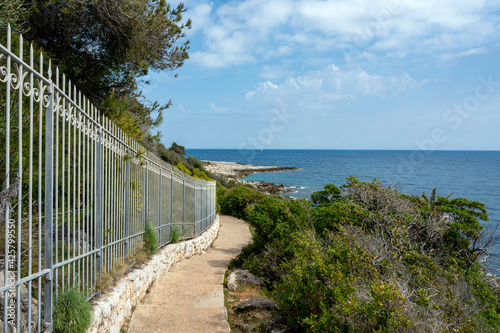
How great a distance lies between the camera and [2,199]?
2.30m

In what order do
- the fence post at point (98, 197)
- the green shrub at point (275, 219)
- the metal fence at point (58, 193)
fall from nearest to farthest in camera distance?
the metal fence at point (58, 193), the fence post at point (98, 197), the green shrub at point (275, 219)

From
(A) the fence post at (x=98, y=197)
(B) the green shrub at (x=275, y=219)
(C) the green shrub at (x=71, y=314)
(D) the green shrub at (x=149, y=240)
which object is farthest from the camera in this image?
(B) the green shrub at (x=275, y=219)

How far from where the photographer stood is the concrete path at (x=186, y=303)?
4809 millimetres

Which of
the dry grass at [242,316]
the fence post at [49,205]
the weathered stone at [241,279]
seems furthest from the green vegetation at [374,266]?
the fence post at [49,205]

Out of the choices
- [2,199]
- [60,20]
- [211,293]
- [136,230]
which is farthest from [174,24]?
[2,199]

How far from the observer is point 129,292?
504cm

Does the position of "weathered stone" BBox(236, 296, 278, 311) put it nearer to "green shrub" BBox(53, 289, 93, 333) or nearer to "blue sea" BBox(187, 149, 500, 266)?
"green shrub" BBox(53, 289, 93, 333)

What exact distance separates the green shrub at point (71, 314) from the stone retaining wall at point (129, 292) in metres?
0.22

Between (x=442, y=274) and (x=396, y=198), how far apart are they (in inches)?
148

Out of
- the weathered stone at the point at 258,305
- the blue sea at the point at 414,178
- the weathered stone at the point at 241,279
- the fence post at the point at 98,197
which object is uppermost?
the fence post at the point at 98,197

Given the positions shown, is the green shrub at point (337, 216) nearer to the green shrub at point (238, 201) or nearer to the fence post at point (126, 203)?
the fence post at point (126, 203)

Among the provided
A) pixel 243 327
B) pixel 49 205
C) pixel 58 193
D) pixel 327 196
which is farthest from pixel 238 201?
pixel 49 205

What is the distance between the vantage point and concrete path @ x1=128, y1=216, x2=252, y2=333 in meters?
4.81

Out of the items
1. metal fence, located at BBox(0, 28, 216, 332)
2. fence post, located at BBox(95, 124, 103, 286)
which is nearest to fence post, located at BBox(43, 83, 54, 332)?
metal fence, located at BBox(0, 28, 216, 332)
